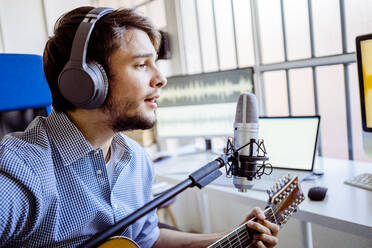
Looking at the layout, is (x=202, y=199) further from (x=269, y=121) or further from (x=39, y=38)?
(x=39, y=38)

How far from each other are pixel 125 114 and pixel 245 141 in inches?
13.8

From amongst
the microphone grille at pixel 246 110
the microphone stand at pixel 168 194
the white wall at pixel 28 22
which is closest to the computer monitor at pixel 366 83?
the microphone grille at pixel 246 110

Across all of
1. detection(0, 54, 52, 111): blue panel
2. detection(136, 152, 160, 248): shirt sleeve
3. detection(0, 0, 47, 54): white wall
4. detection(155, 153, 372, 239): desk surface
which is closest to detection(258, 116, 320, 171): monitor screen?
detection(155, 153, 372, 239): desk surface

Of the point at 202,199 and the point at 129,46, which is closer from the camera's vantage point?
the point at 129,46

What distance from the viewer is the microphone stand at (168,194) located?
466 mm

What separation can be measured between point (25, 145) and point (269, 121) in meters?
0.99

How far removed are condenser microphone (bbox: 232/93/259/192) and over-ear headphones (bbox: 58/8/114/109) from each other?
1.16ft

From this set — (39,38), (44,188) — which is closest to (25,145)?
(44,188)

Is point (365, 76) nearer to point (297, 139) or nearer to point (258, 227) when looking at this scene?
point (297, 139)

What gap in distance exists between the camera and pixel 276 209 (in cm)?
92

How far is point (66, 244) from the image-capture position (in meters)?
0.76

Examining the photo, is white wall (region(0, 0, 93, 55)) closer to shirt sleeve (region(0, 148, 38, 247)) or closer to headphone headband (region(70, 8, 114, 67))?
headphone headband (region(70, 8, 114, 67))

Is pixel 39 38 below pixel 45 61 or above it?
above

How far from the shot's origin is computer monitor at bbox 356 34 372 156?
46.7 inches
